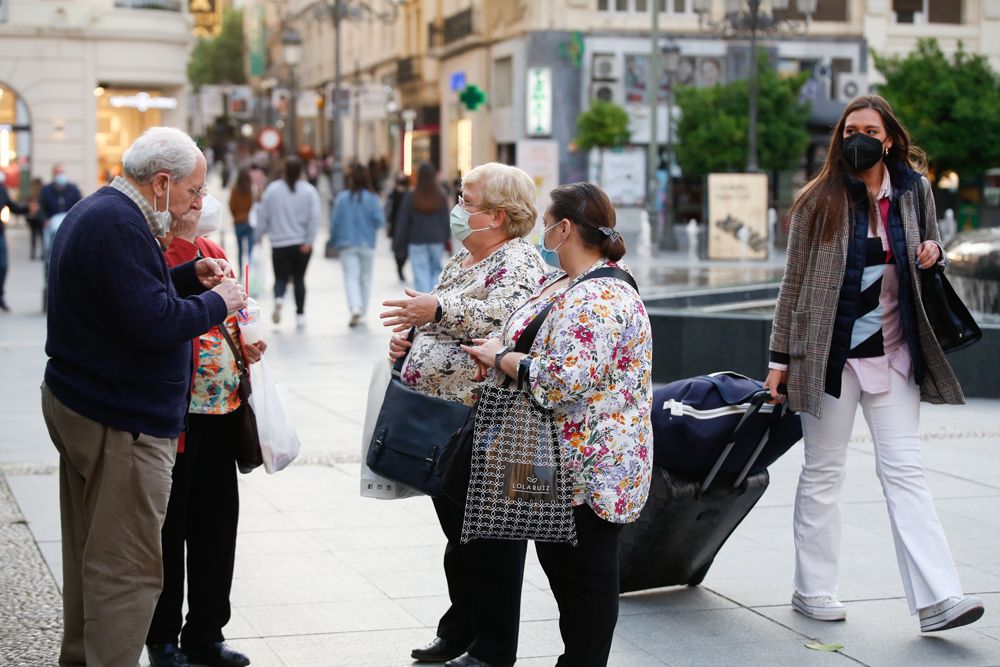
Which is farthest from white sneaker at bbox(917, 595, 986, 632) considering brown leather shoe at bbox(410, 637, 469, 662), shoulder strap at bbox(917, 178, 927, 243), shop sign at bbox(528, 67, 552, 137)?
shop sign at bbox(528, 67, 552, 137)

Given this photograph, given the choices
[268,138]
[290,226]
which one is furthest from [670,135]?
[290,226]

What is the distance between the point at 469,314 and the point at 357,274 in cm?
1260

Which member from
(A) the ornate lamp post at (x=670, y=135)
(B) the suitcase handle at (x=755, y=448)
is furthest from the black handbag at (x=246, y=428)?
(A) the ornate lamp post at (x=670, y=135)

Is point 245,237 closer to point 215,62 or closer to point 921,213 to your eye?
point 921,213

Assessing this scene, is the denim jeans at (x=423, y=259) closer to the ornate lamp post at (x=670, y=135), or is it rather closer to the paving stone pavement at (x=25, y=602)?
the paving stone pavement at (x=25, y=602)

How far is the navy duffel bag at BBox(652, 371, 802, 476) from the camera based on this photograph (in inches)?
218

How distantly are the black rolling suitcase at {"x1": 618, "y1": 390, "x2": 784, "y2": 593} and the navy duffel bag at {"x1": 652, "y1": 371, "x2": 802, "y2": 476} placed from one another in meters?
0.02

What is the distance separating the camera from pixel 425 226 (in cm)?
1769

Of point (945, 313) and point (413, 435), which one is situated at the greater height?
point (945, 313)

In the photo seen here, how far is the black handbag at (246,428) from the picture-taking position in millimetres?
5305

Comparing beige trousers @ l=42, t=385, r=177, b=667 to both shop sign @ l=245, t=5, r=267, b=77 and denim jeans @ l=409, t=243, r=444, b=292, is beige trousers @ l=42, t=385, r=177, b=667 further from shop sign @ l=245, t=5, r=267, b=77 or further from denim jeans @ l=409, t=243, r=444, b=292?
shop sign @ l=245, t=5, r=267, b=77

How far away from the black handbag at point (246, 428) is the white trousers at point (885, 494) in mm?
2094

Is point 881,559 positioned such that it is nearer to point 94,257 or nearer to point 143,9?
point 94,257

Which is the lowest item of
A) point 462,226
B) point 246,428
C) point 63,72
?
point 246,428
